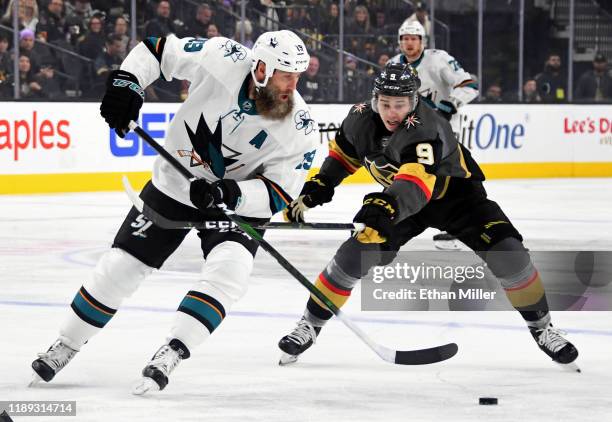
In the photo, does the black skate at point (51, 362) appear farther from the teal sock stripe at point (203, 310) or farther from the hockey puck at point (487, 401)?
the hockey puck at point (487, 401)

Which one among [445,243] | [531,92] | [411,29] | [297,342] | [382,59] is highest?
[411,29]

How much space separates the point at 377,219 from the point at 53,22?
319 inches

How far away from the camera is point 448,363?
4355mm

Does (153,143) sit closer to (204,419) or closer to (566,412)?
(204,419)

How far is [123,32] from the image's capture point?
11.8m

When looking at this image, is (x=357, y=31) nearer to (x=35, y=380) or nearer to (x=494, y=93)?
(x=494, y=93)

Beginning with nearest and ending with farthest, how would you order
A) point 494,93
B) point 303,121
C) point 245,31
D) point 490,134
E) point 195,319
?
point 195,319 → point 303,121 → point 245,31 → point 490,134 → point 494,93

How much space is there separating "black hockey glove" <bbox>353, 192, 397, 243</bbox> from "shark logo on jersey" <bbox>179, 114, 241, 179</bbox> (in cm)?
43

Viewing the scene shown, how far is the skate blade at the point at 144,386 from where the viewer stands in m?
3.70

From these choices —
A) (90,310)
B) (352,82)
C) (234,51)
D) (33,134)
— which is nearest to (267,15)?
(352,82)

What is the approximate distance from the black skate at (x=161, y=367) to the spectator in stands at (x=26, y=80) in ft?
25.7

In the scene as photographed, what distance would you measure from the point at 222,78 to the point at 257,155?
0.25 metres

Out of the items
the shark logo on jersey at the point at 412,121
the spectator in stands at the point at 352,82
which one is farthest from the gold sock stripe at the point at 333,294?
the spectator in stands at the point at 352,82

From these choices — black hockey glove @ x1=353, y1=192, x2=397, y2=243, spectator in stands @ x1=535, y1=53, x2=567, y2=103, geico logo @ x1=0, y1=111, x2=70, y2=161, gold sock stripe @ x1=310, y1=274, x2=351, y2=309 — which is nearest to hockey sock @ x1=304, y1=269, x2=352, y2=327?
gold sock stripe @ x1=310, y1=274, x2=351, y2=309
